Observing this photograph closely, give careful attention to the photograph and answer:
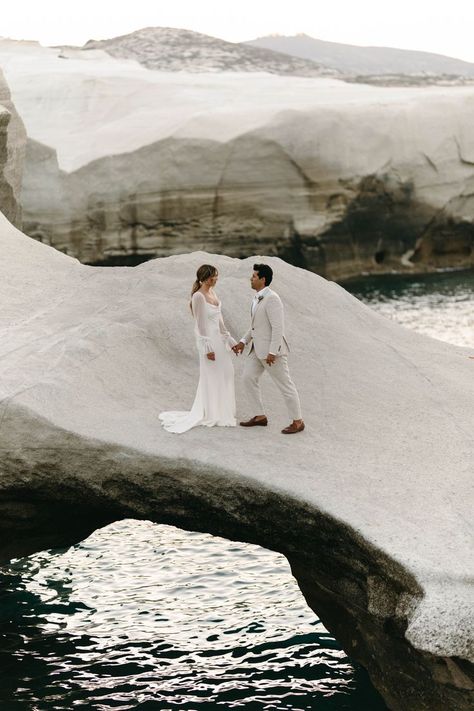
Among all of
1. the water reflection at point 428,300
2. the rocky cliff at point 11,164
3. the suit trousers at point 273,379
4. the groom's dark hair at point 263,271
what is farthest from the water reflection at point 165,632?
the water reflection at point 428,300

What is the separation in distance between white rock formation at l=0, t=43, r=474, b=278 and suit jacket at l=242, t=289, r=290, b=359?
2269cm

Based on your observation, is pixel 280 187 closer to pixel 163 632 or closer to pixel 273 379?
pixel 163 632

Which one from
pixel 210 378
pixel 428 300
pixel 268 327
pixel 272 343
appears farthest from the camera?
pixel 428 300

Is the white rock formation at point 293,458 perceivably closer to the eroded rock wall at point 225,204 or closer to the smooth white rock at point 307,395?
the smooth white rock at point 307,395

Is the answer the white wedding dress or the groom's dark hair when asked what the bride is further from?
the groom's dark hair

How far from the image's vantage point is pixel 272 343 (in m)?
9.78

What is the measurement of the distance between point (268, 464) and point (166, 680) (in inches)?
89.0

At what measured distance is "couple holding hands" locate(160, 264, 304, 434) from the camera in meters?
9.85

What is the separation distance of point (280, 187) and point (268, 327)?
75.0ft

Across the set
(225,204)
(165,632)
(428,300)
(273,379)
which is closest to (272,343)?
(273,379)

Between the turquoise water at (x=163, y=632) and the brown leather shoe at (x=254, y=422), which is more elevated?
the brown leather shoe at (x=254, y=422)

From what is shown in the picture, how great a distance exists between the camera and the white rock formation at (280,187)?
1266 inches

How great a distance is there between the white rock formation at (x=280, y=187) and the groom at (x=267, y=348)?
22605 millimetres

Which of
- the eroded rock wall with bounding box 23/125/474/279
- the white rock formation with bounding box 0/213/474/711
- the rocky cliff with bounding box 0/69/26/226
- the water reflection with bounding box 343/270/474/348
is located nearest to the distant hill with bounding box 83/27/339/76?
the eroded rock wall with bounding box 23/125/474/279
